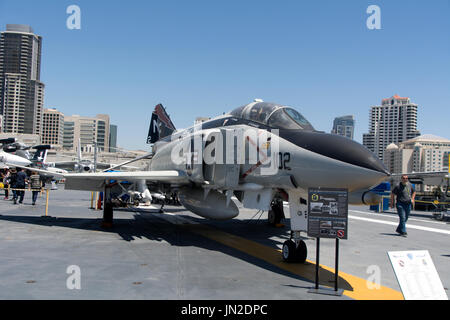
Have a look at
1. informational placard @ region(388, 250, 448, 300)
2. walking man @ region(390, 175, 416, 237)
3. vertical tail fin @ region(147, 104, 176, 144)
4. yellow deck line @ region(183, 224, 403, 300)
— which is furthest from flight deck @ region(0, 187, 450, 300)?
vertical tail fin @ region(147, 104, 176, 144)

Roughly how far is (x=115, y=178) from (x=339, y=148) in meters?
7.19

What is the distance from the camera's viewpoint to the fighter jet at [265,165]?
642 centimetres

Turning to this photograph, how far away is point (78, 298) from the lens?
4688 mm

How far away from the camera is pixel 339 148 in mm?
6500

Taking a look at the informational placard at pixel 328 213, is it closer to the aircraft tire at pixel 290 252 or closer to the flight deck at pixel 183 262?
the flight deck at pixel 183 262

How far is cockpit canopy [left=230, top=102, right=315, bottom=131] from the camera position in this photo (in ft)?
26.6

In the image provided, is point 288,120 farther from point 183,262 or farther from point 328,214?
point 183,262

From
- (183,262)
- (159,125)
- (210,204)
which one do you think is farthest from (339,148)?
(159,125)

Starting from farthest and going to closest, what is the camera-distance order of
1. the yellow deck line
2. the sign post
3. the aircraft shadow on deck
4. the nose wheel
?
the nose wheel → the aircraft shadow on deck → the sign post → the yellow deck line

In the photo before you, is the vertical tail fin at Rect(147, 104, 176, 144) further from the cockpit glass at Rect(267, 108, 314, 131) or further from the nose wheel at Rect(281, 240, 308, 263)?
the nose wheel at Rect(281, 240, 308, 263)

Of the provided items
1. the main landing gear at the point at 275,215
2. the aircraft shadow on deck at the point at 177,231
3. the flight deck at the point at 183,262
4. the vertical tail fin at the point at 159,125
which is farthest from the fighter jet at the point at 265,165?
the vertical tail fin at the point at 159,125

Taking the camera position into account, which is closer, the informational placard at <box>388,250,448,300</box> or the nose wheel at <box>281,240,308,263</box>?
the informational placard at <box>388,250,448,300</box>

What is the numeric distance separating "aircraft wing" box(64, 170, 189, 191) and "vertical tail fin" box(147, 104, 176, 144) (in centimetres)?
633
